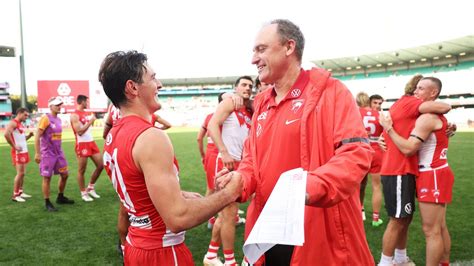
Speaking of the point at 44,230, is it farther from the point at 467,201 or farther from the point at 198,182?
the point at 467,201

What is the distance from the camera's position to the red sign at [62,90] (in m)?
51.6

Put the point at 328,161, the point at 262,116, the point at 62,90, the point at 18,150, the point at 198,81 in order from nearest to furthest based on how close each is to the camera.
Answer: the point at 328,161, the point at 262,116, the point at 18,150, the point at 62,90, the point at 198,81

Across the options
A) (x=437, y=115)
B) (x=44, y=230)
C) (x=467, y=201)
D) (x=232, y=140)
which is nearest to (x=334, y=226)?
(x=437, y=115)

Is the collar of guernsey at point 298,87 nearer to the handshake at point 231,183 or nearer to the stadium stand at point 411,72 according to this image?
the handshake at point 231,183

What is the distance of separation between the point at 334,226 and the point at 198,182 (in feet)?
30.3

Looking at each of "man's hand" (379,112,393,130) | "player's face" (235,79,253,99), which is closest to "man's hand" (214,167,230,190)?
"man's hand" (379,112,393,130)

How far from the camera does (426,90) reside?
162 inches

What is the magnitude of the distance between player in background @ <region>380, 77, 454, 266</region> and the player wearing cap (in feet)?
23.1

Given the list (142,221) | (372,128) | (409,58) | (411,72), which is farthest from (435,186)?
(411,72)

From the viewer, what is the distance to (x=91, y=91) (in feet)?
176

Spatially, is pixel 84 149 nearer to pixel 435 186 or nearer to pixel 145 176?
pixel 145 176

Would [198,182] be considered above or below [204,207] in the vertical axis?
below

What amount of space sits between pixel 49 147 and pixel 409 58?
58677 millimetres

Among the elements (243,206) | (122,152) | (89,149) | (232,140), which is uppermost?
(122,152)
